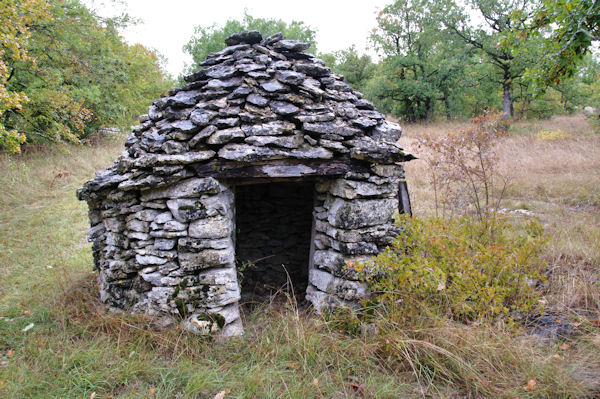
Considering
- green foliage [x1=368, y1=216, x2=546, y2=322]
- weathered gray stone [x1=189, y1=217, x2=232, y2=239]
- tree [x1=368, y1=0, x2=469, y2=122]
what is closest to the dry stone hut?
weathered gray stone [x1=189, y1=217, x2=232, y2=239]

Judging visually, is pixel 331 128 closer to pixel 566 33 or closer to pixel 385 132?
pixel 385 132

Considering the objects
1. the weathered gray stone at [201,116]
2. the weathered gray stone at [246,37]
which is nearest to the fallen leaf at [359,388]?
the weathered gray stone at [201,116]

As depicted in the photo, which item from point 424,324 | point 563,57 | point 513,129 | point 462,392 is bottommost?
point 462,392

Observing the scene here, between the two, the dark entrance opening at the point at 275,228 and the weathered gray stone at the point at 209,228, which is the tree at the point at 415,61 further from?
the weathered gray stone at the point at 209,228

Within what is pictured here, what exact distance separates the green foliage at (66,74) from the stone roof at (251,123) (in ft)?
17.5

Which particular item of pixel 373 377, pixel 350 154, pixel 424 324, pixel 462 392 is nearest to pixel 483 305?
pixel 424 324

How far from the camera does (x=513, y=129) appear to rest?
554 inches

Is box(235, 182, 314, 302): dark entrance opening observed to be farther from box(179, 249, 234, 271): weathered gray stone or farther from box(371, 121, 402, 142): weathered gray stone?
box(179, 249, 234, 271): weathered gray stone

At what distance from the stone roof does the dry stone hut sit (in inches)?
0.5

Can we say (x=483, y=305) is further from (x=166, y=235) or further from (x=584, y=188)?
(x=584, y=188)

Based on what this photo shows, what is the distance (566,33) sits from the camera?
4.71m

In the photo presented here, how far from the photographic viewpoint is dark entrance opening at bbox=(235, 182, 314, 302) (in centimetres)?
562

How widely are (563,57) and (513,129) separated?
10.5m

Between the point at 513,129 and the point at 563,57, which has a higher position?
the point at 563,57
